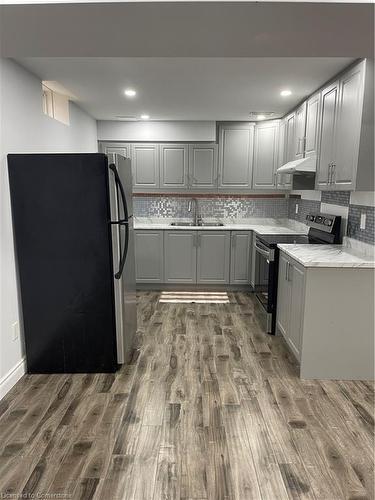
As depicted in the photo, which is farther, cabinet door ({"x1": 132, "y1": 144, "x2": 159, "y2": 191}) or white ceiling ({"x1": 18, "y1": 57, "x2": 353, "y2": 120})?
cabinet door ({"x1": 132, "y1": 144, "x2": 159, "y2": 191})

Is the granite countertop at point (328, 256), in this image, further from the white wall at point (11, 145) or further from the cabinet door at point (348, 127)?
the white wall at point (11, 145)

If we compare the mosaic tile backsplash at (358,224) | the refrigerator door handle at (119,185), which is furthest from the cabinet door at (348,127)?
the refrigerator door handle at (119,185)

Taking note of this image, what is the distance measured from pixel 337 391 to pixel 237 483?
1182 millimetres

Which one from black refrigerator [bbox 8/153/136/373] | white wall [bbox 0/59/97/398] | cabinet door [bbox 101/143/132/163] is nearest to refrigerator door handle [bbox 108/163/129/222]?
black refrigerator [bbox 8/153/136/373]

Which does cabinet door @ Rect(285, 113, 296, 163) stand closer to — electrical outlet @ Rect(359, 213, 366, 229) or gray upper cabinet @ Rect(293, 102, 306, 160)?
gray upper cabinet @ Rect(293, 102, 306, 160)

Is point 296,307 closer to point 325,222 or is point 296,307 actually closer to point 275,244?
point 275,244

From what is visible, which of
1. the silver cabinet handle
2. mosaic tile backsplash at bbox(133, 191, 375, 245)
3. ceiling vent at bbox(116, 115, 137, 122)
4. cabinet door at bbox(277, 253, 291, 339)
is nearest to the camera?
the silver cabinet handle

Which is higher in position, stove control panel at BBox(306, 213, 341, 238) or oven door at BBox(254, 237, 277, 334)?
stove control panel at BBox(306, 213, 341, 238)

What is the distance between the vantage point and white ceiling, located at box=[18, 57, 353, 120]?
2.65 meters

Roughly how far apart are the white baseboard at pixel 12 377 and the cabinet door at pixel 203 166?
10.8 ft

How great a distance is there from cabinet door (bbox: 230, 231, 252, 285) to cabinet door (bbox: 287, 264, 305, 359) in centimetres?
186

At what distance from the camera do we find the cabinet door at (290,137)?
13.6 feet

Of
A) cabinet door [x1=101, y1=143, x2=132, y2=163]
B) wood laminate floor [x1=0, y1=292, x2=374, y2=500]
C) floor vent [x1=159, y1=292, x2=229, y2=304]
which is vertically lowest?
wood laminate floor [x1=0, y1=292, x2=374, y2=500]

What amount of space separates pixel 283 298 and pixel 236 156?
2.51 meters
